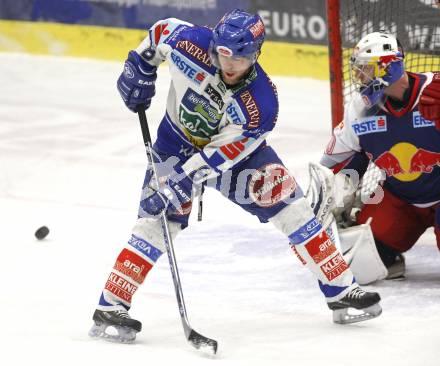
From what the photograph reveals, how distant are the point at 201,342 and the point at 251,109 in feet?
2.44

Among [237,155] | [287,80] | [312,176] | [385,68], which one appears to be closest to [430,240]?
[312,176]

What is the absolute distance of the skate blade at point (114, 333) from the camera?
345cm

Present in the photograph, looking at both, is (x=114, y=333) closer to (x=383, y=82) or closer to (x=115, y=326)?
(x=115, y=326)

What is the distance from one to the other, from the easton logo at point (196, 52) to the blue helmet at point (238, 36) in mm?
76

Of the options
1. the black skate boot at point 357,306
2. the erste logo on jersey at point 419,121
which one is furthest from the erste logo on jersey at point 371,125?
the black skate boot at point 357,306

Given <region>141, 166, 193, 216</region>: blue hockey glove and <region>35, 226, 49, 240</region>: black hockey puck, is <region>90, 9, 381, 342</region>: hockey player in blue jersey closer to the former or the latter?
<region>141, 166, 193, 216</region>: blue hockey glove

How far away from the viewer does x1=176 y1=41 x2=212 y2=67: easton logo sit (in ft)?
11.4

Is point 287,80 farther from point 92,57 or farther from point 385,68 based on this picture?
point 385,68

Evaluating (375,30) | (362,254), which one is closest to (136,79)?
(362,254)

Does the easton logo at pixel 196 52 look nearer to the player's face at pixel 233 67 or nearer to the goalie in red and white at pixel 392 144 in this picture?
the player's face at pixel 233 67

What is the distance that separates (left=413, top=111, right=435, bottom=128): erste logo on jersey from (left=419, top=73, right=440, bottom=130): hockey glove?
0.35 feet

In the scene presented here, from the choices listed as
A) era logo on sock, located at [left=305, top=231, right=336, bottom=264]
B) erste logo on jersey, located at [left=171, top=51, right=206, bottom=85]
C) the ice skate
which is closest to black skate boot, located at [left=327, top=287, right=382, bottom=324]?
era logo on sock, located at [left=305, top=231, right=336, bottom=264]

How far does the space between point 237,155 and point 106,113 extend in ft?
11.9

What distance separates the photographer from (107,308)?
350 cm
